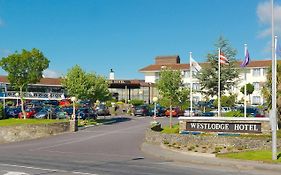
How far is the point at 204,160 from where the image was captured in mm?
21250

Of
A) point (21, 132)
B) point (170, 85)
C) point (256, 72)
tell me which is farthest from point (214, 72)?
point (256, 72)

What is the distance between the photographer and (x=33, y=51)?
156ft

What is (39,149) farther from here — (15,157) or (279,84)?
(279,84)

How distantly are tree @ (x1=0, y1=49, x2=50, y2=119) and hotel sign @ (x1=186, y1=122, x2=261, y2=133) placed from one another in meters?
23.7

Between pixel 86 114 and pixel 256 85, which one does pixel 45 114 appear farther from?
pixel 256 85

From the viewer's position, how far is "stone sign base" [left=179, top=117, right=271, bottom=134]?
28.1 metres

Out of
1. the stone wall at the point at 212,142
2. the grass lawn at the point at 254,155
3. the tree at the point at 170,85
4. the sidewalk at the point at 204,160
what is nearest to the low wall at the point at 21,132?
the stone wall at the point at 212,142

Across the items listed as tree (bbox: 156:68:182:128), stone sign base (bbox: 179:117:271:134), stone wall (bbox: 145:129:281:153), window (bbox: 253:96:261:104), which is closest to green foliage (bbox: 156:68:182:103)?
tree (bbox: 156:68:182:128)

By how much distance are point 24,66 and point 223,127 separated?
88.8 feet

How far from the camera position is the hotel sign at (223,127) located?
2839 cm

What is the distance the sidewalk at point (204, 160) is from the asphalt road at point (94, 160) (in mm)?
535

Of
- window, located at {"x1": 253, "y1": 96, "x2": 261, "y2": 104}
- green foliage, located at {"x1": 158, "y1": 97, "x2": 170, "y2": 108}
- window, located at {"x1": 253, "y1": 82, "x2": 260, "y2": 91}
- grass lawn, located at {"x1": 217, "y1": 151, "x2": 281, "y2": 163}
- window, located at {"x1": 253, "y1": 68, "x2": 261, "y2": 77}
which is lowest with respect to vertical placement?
grass lawn, located at {"x1": 217, "y1": 151, "x2": 281, "y2": 163}

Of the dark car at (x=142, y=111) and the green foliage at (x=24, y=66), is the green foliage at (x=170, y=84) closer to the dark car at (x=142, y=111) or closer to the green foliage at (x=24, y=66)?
the dark car at (x=142, y=111)

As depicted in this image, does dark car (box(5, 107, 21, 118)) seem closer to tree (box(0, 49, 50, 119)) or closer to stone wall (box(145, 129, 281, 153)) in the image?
tree (box(0, 49, 50, 119))
